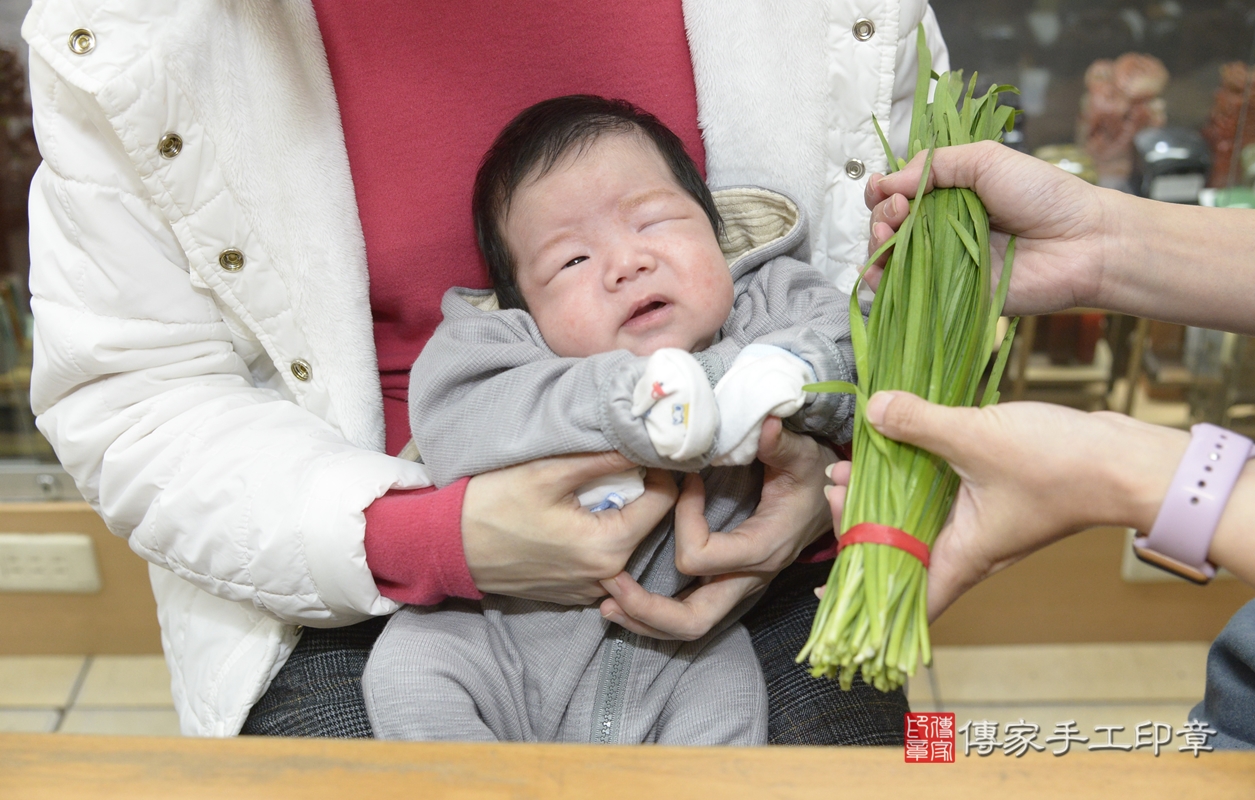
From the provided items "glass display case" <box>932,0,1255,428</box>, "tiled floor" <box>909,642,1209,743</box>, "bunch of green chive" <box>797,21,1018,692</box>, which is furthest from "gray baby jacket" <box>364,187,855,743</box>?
"glass display case" <box>932,0,1255,428</box>

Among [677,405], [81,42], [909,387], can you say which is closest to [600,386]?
[677,405]

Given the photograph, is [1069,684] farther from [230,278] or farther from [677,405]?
[230,278]

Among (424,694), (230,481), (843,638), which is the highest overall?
(230,481)

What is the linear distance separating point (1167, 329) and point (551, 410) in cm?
185

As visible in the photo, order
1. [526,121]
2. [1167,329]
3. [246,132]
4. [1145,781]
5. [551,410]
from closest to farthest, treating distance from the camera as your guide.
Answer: [1145,781] < [551,410] < [246,132] < [526,121] < [1167,329]

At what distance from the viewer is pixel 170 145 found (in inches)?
45.4

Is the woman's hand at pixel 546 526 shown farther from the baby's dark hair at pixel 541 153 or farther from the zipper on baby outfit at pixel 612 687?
the baby's dark hair at pixel 541 153

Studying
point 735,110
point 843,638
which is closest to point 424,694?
point 843,638

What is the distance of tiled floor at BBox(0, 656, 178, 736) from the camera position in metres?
2.24

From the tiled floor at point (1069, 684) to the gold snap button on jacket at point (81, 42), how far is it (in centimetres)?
205

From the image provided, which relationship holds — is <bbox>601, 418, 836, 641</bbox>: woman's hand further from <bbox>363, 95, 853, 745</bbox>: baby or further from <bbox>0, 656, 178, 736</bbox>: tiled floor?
<bbox>0, 656, 178, 736</bbox>: tiled floor

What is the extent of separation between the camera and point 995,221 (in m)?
1.33

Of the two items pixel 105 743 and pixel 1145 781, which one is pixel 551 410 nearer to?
pixel 105 743

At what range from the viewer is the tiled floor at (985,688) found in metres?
2.20
